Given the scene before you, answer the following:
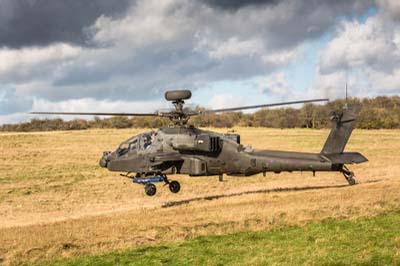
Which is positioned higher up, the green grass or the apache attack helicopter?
Answer: the apache attack helicopter

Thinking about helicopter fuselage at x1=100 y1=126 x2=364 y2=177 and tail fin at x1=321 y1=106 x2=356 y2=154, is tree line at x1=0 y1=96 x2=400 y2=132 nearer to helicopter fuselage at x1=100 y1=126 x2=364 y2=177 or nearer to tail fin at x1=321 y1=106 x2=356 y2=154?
helicopter fuselage at x1=100 y1=126 x2=364 y2=177

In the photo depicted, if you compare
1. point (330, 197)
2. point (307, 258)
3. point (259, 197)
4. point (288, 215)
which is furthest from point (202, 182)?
point (307, 258)

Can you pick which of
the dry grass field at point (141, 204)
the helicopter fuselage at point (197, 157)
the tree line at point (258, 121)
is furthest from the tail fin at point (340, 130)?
the tree line at point (258, 121)

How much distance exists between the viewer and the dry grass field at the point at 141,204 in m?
15.8

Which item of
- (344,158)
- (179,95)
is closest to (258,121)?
(344,158)

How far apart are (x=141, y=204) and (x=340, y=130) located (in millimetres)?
11820

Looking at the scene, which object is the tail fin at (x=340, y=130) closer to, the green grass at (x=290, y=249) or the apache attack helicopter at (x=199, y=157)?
the apache attack helicopter at (x=199, y=157)

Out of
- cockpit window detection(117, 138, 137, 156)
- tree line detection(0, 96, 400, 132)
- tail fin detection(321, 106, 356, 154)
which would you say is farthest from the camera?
tree line detection(0, 96, 400, 132)

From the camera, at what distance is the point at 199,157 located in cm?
2255

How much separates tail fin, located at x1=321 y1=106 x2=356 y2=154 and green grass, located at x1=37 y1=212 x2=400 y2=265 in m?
7.87

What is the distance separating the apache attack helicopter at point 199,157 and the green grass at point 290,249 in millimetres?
7311

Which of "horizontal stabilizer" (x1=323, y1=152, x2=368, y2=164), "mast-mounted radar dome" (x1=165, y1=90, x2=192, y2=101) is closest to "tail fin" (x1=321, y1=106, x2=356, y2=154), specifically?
"horizontal stabilizer" (x1=323, y1=152, x2=368, y2=164)

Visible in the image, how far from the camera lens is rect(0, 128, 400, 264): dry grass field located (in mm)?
15844

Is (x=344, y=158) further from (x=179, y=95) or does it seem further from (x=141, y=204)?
(x=141, y=204)
